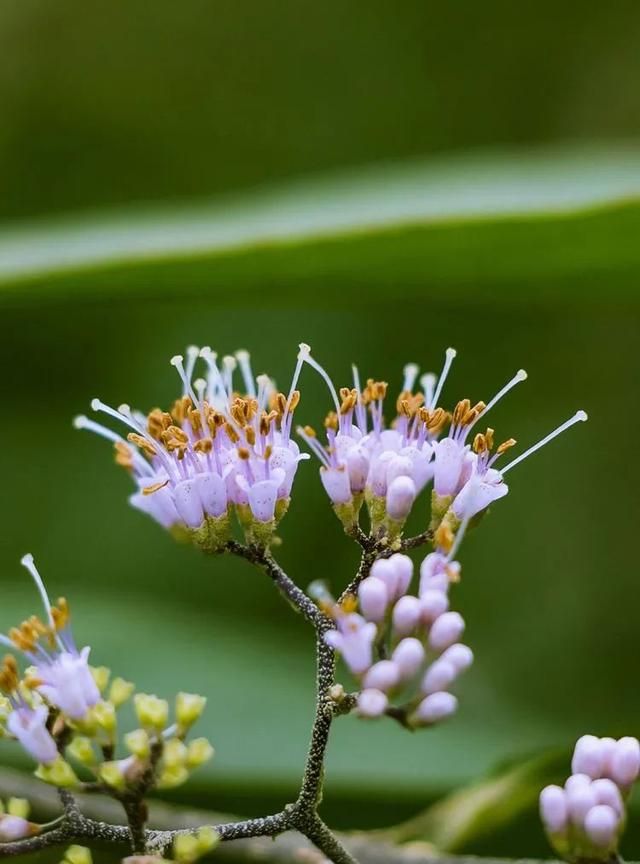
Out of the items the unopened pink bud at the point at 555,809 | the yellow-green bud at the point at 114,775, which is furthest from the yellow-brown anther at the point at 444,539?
the yellow-green bud at the point at 114,775

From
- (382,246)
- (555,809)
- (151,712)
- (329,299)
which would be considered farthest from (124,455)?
(329,299)

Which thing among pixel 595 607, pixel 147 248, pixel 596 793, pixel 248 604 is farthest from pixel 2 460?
pixel 596 793

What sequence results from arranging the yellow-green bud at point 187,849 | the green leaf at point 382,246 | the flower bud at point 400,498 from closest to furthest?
the yellow-green bud at point 187,849, the flower bud at point 400,498, the green leaf at point 382,246

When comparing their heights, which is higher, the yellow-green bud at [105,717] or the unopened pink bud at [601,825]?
the yellow-green bud at [105,717]

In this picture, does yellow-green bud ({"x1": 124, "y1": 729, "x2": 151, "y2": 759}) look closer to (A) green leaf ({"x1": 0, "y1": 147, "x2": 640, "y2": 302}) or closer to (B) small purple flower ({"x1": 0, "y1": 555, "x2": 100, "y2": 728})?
(B) small purple flower ({"x1": 0, "y1": 555, "x2": 100, "y2": 728})

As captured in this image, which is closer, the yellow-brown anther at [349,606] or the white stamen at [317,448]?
the yellow-brown anther at [349,606]

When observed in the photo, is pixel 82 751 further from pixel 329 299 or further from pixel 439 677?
pixel 329 299

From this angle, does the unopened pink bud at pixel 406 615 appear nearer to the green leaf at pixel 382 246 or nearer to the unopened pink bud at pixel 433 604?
the unopened pink bud at pixel 433 604
